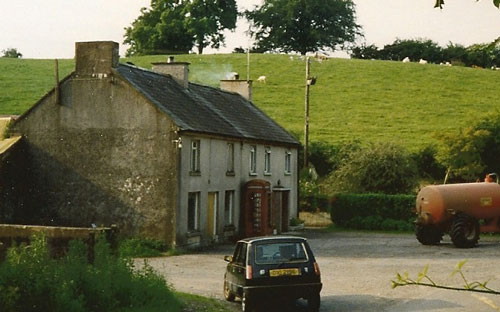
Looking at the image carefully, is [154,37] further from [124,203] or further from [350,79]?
[124,203]

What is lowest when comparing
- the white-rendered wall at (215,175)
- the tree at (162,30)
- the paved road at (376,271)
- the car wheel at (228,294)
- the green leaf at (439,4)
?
the paved road at (376,271)

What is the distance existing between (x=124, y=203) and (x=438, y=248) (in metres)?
12.9

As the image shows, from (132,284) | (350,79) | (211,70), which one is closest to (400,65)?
(350,79)

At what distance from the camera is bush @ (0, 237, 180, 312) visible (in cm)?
1288

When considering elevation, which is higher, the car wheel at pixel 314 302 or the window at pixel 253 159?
the window at pixel 253 159

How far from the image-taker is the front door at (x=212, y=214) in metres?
34.9

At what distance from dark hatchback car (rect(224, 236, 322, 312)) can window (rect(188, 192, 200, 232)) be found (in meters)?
16.0

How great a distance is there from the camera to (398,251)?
105 feet

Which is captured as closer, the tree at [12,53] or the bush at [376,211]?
the bush at [376,211]

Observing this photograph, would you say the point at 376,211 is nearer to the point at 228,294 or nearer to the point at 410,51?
the point at 228,294

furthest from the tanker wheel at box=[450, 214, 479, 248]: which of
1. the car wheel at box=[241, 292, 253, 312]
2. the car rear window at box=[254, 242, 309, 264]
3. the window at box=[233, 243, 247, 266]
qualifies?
the car wheel at box=[241, 292, 253, 312]

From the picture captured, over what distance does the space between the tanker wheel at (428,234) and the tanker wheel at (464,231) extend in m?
1.29

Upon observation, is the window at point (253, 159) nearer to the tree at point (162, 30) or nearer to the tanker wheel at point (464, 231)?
the tanker wheel at point (464, 231)

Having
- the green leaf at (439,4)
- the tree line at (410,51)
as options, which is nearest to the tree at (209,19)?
the tree line at (410,51)
